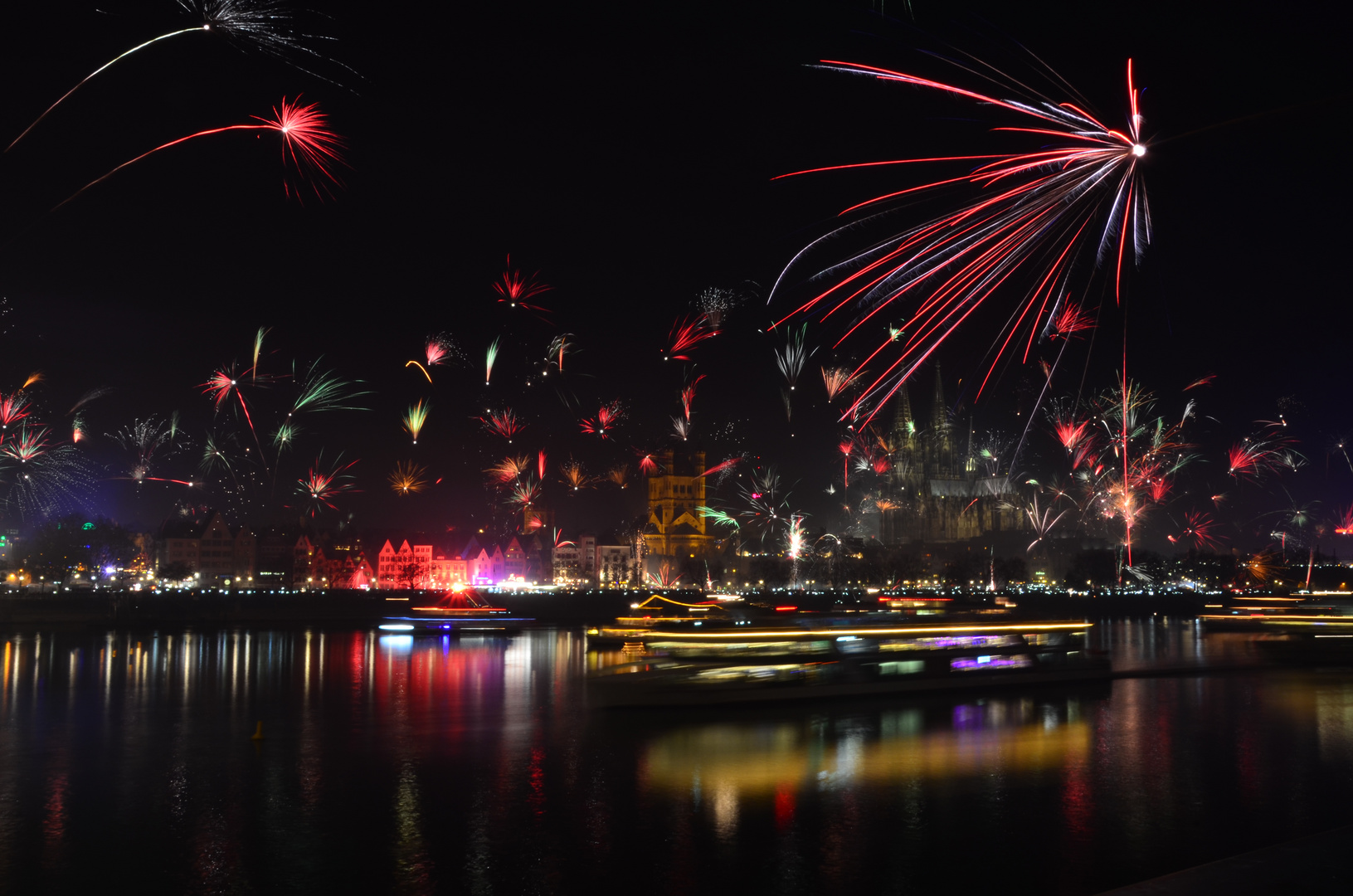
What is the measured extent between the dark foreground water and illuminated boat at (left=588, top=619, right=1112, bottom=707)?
3.21ft

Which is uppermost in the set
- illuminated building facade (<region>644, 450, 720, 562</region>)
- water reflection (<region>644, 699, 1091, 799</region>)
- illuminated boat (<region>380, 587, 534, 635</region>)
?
illuminated building facade (<region>644, 450, 720, 562</region>)

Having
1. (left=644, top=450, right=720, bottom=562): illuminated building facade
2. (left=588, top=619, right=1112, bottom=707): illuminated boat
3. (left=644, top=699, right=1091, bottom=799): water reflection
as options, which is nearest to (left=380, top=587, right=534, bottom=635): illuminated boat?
(left=588, top=619, right=1112, bottom=707): illuminated boat

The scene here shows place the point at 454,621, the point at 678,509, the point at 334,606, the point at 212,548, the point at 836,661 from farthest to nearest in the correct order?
the point at 678,509
the point at 212,548
the point at 334,606
the point at 454,621
the point at 836,661

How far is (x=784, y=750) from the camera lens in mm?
21891

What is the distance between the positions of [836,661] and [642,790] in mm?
16310

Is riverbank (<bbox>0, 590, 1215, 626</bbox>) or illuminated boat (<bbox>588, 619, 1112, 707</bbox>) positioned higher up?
illuminated boat (<bbox>588, 619, 1112, 707</bbox>)

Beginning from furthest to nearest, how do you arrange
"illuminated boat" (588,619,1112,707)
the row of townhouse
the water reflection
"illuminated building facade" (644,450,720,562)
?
"illuminated building facade" (644,450,720,562), the row of townhouse, "illuminated boat" (588,619,1112,707), the water reflection

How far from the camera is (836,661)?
32688mm

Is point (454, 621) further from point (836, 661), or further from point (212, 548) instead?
point (212, 548)

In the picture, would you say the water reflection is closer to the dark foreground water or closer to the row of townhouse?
the dark foreground water

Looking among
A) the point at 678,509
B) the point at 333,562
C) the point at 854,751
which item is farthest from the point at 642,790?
the point at 678,509

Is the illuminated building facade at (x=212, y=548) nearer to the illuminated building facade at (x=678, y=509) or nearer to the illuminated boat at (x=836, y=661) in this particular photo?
the illuminated building facade at (x=678, y=509)

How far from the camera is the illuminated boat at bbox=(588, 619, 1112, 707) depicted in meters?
29.9

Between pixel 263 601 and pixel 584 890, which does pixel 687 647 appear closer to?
pixel 584 890
